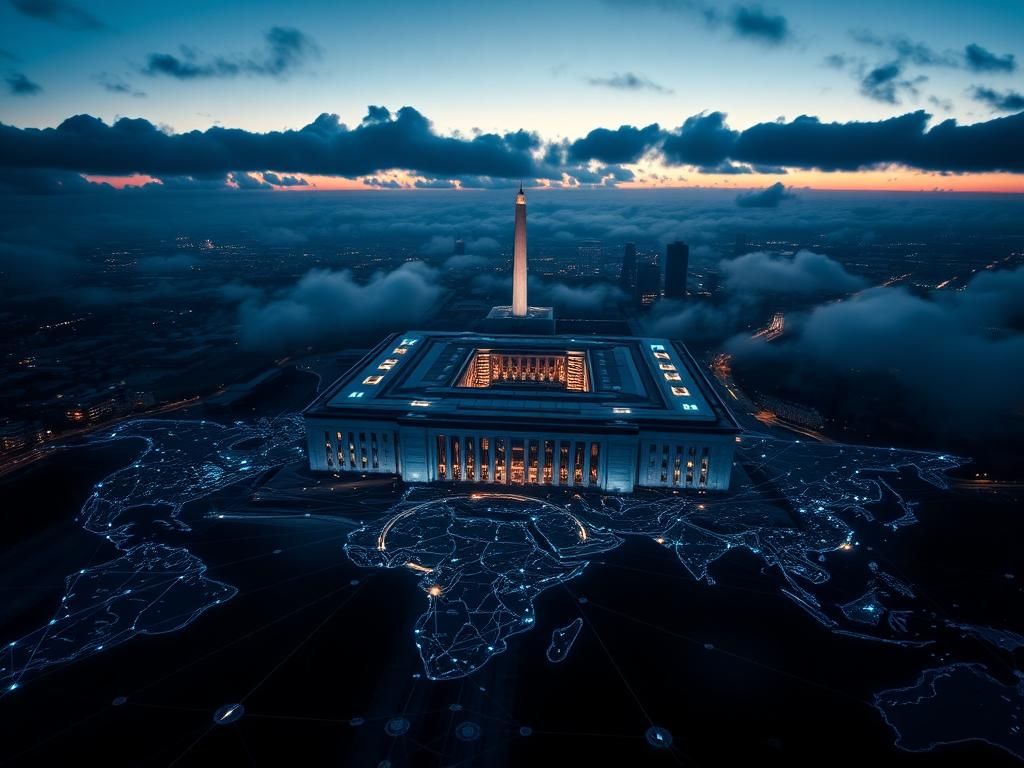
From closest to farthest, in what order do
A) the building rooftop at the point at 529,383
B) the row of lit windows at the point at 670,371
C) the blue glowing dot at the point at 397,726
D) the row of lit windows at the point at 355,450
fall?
the blue glowing dot at the point at 397,726, the building rooftop at the point at 529,383, the row of lit windows at the point at 355,450, the row of lit windows at the point at 670,371

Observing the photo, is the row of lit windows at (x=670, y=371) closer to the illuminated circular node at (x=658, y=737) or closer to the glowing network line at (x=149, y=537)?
the illuminated circular node at (x=658, y=737)

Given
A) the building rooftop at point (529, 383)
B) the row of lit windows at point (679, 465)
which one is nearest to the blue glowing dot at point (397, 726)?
the building rooftop at point (529, 383)

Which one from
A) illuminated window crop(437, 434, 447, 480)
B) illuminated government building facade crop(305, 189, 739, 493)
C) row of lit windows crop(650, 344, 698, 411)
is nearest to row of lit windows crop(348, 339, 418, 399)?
illuminated government building facade crop(305, 189, 739, 493)

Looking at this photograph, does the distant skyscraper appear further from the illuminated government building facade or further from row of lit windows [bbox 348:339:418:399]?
the illuminated government building facade

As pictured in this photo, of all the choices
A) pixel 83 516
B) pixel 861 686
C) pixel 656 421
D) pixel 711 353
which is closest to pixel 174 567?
pixel 83 516

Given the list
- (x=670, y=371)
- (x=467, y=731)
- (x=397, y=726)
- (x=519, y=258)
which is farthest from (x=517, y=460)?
(x=519, y=258)

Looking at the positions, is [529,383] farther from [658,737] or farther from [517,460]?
[658,737]

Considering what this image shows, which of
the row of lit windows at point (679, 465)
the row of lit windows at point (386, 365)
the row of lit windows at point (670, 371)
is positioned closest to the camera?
the row of lit windows at point (679, 465)
